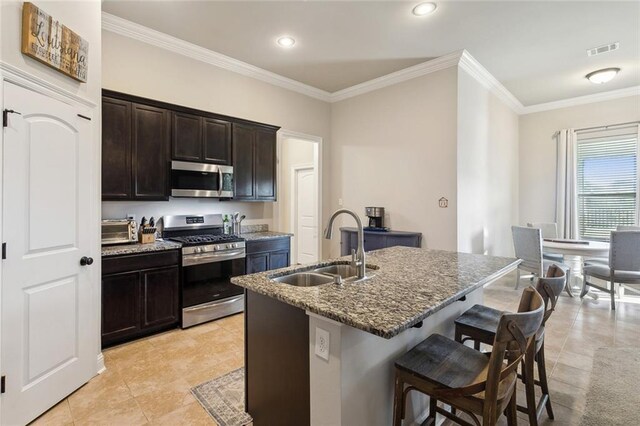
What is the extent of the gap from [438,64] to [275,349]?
13.2 feet

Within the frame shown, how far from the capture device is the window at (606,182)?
5078mm

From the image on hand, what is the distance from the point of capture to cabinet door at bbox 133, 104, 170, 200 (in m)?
3.14

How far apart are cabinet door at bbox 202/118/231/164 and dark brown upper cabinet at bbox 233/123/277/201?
0.31 feet

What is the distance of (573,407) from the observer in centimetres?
208

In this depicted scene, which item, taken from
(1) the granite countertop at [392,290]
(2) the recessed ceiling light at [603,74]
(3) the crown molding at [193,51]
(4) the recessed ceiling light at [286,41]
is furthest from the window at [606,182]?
(4) the recessed ceiling light at [286,41]

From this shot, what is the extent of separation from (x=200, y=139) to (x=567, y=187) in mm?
6045

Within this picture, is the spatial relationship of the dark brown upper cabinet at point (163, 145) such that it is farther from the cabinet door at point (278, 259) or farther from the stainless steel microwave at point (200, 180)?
the cabinet door at point (278, 259)

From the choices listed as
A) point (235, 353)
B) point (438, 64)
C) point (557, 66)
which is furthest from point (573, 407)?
point (557, 66)

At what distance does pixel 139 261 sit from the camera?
2930mm

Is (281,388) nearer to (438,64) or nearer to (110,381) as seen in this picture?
(110,381)

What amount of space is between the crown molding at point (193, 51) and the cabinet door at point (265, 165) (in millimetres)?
899

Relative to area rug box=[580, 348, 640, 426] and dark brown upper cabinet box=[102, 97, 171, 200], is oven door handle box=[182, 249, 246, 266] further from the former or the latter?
area rug box=[580, 348, 640, 426]

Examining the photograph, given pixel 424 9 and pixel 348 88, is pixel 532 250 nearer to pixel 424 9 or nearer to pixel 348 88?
pixel 424 9

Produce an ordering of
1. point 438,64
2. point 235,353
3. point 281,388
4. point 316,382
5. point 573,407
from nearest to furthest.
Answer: point 316,382, point 281,388, point 573,407, point 235,353, point 438,64
